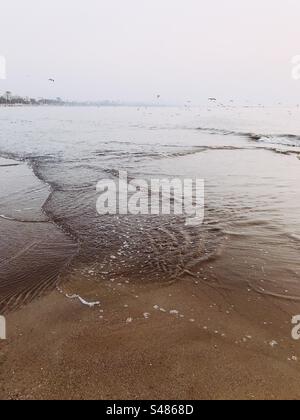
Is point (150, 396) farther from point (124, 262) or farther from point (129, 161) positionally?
point (129, 161)

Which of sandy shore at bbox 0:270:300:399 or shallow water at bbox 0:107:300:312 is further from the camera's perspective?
shallow water at bbox 0:107:300:312

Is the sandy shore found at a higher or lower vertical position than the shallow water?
lower

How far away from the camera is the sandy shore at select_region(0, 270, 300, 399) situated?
3109 millimetres

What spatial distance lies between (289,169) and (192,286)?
10.7m

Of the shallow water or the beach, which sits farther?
the shallow water

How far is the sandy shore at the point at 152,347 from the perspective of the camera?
311 cm

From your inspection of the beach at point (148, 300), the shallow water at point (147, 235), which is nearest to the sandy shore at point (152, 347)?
the beach at point (148, 300)

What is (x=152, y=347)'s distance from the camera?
362cm

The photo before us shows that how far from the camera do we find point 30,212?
8.25 metres

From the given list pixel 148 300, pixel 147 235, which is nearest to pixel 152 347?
pixel 148 300

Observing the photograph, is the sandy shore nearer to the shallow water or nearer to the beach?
the beach

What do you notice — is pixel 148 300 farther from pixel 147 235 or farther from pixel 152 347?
pixel 147 235

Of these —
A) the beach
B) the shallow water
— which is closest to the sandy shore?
the beach

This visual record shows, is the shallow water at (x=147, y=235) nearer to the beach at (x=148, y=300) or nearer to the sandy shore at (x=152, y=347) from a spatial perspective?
the beach at (x=148, y=300)
